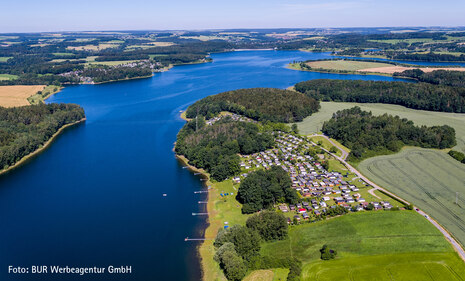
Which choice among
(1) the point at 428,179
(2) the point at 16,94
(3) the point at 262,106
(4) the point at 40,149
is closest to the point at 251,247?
(1) the point at 428,179

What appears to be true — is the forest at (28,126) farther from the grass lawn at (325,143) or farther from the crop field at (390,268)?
the grass lawn at (325,143)

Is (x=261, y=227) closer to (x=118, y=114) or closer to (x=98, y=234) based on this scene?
(x=98, y=234)

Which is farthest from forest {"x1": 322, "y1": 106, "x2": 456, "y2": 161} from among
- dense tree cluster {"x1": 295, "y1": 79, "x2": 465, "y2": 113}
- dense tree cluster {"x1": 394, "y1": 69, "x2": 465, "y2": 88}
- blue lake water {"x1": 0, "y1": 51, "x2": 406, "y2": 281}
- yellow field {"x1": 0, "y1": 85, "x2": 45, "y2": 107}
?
yellow field {"x1": 0, "y1": 85, "x2": 45, "y2": 107}

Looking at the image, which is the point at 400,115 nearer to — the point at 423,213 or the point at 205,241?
the point at 423,213

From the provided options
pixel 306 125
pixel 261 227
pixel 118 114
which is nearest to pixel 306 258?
pixel 261 227

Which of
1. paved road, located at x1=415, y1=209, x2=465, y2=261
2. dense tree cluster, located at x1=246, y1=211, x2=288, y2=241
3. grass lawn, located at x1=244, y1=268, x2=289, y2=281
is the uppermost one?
dense tree cluster, located at x1=246, y1=211, x2=288, y2=241

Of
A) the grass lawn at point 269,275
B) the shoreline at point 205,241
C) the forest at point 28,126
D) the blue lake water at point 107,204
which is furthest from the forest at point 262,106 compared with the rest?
the grass lawn at point 269,275

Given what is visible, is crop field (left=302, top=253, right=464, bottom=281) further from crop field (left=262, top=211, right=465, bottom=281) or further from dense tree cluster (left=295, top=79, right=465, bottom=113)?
dense tree cluster (left=295, top=79, right=465, bottom=113)
